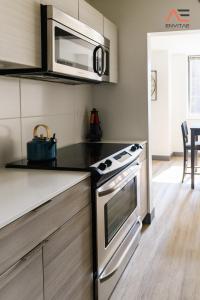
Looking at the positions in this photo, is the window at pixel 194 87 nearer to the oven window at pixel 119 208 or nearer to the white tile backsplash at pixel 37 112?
the white tile backsplash at pixel 37 112

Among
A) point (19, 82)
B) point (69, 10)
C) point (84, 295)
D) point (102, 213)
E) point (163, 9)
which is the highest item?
point (163, 9)

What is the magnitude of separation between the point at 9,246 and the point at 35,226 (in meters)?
0.20

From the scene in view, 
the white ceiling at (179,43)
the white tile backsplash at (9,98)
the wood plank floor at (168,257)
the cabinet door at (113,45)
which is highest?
the white ceiling at (179,43)

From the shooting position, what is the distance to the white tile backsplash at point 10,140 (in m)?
2.29

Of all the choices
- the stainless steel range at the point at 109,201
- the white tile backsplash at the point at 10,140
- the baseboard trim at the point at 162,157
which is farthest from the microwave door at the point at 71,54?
the baseboard trim at the point at 162,157

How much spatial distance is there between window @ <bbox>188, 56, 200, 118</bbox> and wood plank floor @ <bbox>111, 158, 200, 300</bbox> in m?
3.69

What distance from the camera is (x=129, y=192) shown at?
2.92 meters

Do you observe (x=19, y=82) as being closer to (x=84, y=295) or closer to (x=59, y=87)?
(x=59, y=87)

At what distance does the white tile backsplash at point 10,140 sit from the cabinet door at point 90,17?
0.93 metres

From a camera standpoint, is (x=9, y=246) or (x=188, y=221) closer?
(x=9, y=246)

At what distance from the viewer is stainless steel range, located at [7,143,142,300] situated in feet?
7.07

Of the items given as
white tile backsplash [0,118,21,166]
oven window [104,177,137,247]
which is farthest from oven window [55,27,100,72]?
oven window [104,177,137,247]

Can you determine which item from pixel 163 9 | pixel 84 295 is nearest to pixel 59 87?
pixel 163 9

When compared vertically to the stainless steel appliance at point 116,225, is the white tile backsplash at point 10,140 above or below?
above
